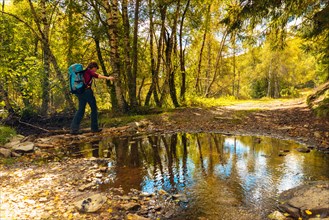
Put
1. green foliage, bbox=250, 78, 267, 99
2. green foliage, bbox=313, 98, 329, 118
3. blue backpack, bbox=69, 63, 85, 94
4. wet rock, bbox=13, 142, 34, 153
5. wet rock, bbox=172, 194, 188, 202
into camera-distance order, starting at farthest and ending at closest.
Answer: green foliage, bbox=250, 78, 267, 99 → green foliage, bbox=313, 98, 329, 118 → blue backpack, bbox=69, 63, 85, 94 → wet rock, bbox=13, 142, 34, 153 → wet rock, bbox=172, 194, 188, 202

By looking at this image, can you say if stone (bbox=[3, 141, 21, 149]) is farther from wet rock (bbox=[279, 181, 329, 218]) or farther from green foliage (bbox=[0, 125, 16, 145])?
wet rock (bbox=[279, 181, 329, 218])

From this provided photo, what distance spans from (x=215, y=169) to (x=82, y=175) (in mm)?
2773

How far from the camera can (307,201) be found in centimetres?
348

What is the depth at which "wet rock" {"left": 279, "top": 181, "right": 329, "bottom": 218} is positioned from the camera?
10.8 ft

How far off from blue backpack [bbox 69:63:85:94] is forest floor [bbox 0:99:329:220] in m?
1.85

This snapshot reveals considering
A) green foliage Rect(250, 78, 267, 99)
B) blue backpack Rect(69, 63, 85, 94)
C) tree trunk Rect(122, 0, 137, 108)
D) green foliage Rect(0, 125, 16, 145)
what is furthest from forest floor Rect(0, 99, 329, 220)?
green foliage Rect(250, 78, 267, 99)

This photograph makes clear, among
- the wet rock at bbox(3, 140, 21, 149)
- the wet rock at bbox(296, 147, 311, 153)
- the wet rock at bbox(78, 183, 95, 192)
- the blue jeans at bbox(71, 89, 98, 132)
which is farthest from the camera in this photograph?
the blue jeans at bbox(71, 89, 98, 132)

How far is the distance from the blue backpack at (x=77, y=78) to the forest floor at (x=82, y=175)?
6.07 ft

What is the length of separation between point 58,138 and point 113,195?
16.4 ft

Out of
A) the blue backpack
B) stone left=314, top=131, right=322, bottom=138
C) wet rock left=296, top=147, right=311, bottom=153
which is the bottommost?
wet rock left=296, top=147, right=311, bottom=153

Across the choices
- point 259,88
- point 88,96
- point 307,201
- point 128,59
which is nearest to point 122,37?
point 128,59

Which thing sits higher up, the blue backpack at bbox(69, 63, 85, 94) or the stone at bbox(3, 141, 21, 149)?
the blue backpack at bbox(69, 63, 85, 94)

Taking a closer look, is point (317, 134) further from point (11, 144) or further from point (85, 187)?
point (11, 144)

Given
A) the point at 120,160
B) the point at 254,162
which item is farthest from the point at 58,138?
the point at 254,162
